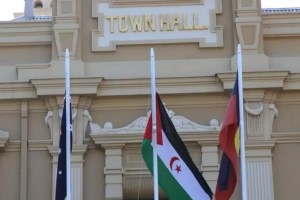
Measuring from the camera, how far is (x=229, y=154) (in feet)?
48.7

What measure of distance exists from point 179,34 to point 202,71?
34.1 inches

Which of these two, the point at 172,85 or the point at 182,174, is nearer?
the point at 182,174

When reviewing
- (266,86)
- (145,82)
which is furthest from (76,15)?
(266,86)

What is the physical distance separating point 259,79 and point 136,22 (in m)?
2.60

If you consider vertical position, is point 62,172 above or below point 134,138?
below

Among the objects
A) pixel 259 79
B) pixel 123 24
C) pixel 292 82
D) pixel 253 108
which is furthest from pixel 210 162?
pixel 123 24

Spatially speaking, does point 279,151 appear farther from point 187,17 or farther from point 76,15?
point 76,15

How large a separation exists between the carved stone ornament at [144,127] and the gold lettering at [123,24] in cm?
177

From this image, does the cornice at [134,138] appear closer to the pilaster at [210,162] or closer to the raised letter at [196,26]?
the pilaster at [210,162]

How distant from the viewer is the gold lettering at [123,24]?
18500 millimetres

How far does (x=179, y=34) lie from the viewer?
18.5 meters

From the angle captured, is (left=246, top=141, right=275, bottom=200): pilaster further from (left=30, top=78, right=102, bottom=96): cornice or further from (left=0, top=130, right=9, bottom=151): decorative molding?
(left=0, top=130, right=9, bottom=151): decorative molding

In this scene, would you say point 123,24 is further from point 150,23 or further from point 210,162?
point 210,162

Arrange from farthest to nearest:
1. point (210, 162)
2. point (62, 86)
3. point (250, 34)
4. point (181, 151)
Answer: point (250, 34) < point (62, 86) < point (210, 162) < point (181, 151)
